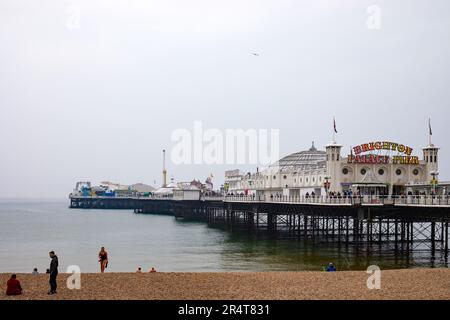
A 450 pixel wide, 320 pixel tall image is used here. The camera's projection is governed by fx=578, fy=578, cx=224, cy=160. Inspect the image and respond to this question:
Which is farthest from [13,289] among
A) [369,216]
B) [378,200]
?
[369,216]

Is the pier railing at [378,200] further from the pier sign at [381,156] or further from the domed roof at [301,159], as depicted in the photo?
the domed roof at [301,159]

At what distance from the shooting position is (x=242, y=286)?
66.4 feet

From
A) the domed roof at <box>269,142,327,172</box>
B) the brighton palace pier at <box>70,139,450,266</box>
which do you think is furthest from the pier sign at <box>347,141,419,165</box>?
the domed roof at <box>269,142,327,172</box>

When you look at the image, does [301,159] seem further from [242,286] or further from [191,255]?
[242,286]

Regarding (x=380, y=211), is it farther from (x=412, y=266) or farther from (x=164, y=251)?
(x=164, y=251)

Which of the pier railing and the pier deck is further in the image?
the pier deck

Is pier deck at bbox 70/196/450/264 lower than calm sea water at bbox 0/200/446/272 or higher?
higher

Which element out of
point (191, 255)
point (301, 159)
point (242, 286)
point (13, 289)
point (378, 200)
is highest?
point (301, 159)

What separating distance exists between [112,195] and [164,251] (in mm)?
145952

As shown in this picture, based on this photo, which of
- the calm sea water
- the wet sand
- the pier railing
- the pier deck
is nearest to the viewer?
the wet sand

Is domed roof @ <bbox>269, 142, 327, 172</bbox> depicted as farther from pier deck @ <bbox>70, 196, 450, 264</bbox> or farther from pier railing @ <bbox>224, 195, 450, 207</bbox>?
pier railing @ <bbox>224, 195, 450, 207</bbox>

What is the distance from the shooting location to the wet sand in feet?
60.3
